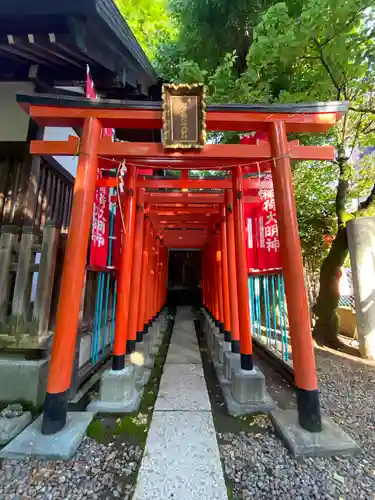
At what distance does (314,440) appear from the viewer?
2447 mm

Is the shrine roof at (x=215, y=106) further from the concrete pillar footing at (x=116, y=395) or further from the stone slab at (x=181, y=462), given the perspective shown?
the stone slab at (x=181, y=462)

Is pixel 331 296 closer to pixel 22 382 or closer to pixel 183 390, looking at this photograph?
pixel 183 390

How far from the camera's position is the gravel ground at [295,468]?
78.2 inches

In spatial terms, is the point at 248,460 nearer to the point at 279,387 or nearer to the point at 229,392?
the point at 229,392

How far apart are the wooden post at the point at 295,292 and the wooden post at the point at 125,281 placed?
218 centimetres

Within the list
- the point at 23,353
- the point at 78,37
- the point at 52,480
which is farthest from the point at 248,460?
the point at 78,37

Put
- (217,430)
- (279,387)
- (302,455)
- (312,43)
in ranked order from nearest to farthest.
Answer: (302,455)
(217,430)
(279,387)
(312,43)

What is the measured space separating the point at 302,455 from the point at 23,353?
3.39m

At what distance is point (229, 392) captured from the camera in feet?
12.0

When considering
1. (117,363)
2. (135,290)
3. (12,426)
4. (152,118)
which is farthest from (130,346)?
(152,118)

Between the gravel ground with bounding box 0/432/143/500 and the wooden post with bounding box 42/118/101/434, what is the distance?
382 millimetres

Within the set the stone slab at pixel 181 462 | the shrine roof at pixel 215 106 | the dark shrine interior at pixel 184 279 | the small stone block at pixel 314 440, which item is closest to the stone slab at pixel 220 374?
the stone slab at pixel 181 462

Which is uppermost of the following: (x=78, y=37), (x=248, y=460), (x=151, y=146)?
(x=78, y=37)

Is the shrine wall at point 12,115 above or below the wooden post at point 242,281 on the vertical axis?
above
